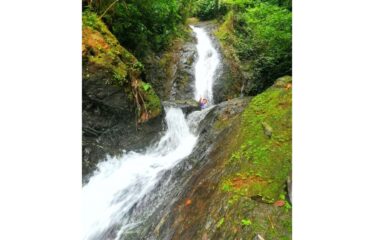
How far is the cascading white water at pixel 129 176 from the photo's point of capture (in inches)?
107

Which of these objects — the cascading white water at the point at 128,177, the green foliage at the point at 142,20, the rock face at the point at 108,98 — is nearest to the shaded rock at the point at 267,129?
the cascading white water at the point at 128,177

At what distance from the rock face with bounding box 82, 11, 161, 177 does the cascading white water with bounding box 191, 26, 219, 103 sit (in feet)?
2.51

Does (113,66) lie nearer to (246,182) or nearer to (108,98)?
(108,98)

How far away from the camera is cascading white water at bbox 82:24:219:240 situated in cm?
273

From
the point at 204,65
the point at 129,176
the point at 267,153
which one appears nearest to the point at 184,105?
the point at 129,176

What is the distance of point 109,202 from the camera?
286 cm

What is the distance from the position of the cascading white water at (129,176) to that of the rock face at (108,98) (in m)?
0.14

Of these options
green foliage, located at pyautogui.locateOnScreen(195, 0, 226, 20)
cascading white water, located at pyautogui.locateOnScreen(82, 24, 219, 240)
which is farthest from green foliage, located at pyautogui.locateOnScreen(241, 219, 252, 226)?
green foliage, located at pyautogui.locateOnScreen(195, 0, 226, 20)

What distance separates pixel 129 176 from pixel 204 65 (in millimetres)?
2672

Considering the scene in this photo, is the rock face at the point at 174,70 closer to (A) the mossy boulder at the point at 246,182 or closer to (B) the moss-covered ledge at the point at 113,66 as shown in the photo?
(B) the moss-covered ledge at the point at 113,66

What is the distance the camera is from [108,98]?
3451mm

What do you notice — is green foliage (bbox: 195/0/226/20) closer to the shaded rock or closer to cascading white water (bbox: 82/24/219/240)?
cascading white water (bbox: 82/24/219/240)
